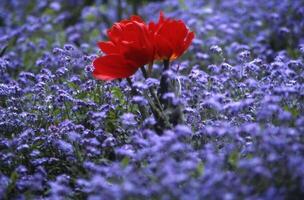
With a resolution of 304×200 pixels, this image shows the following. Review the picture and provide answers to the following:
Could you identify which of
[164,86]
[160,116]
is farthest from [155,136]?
[164,86]

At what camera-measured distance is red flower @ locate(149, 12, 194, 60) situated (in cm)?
315

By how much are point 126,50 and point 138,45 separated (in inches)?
3.1

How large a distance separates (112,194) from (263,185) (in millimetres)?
684

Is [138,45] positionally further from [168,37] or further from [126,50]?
[168,37]

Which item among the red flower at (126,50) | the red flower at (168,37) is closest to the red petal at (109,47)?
the red flower at (126,50)

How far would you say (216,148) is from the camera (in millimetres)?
3139

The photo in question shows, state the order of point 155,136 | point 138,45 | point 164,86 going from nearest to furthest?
point 155,136 < point 138,45 < point 164,86

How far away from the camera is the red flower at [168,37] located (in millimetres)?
3148

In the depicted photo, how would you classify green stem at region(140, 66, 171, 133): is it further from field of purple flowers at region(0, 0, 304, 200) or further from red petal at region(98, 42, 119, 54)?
red petal at region(98, 42, 119, 54)

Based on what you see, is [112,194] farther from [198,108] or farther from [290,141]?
[198,108]

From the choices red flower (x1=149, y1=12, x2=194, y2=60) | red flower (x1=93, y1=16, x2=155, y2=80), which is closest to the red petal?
red flower (x1=93, y1=16, x2=155, y2=80)

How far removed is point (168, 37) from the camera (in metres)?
3.17

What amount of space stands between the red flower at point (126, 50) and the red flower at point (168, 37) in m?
0.04

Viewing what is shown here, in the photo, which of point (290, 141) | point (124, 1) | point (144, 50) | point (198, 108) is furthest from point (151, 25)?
point (124, 1)
